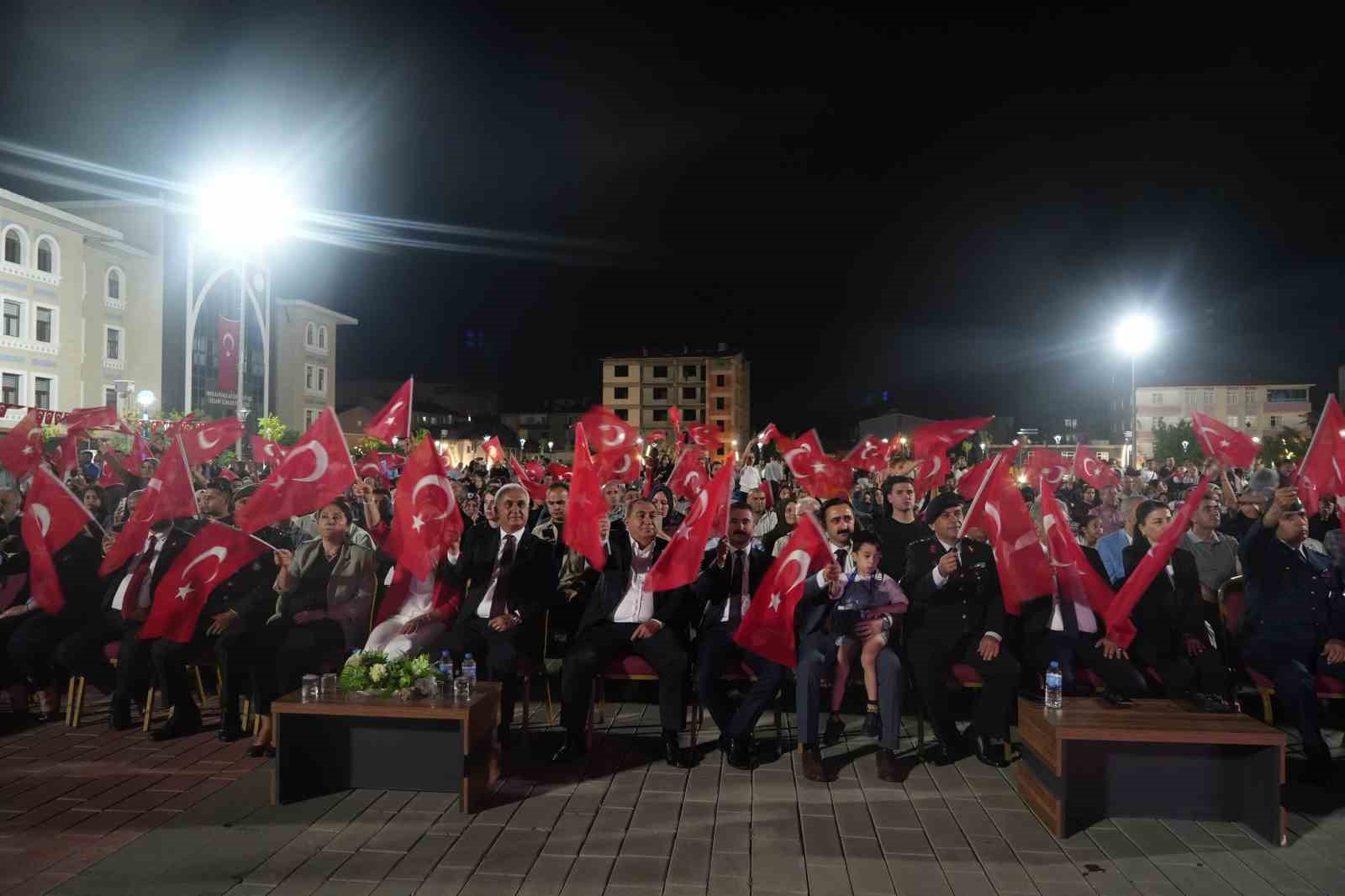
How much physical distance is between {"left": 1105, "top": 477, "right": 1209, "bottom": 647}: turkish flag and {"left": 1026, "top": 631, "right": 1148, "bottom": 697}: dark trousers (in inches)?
7.5

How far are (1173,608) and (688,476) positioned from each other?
824 cm

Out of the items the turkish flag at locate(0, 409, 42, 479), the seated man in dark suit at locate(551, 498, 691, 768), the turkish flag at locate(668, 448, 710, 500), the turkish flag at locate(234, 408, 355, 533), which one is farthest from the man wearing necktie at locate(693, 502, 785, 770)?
the turkish flag at locate(0, 409, 42, 479)

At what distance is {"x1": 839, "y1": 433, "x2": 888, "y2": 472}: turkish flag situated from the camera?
16.8 m

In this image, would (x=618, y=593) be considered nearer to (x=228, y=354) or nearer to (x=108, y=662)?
(x=108, y=662)

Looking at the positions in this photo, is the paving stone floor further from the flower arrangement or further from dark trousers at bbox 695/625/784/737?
the flower arrangement

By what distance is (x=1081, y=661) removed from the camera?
7363mm

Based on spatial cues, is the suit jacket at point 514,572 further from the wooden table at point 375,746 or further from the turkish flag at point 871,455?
the turkish flag at point 871,455

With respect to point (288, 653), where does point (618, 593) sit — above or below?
above

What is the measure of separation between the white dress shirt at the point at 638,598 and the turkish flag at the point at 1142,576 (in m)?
3.54

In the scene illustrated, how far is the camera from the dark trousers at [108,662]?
7840 mm

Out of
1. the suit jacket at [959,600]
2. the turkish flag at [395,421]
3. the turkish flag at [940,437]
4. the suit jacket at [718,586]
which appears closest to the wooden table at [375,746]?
the suit jacket at [718,586]

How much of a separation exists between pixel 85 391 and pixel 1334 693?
180ft

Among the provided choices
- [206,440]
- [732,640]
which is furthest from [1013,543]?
[206,440]

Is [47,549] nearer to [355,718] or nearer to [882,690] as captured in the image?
[355,718]
